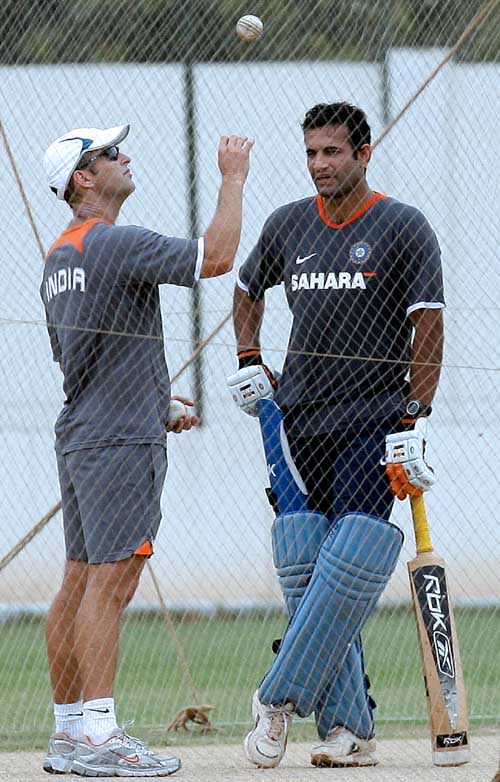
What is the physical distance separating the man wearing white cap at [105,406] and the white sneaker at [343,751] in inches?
17.5

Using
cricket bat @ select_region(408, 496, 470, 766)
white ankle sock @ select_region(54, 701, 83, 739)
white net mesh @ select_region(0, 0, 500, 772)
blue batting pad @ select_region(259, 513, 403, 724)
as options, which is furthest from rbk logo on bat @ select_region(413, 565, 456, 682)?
white ankle sock @ select_region(54, 701, 83, 739)

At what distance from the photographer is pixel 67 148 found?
14.8ft

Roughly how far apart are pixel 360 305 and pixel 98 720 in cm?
126

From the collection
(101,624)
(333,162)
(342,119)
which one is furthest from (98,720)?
(342,119)

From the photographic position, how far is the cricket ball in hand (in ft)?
15.4

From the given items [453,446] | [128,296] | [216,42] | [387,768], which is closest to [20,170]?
[216,42]

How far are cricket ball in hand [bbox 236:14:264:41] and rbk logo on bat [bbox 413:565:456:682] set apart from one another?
149 centimetres

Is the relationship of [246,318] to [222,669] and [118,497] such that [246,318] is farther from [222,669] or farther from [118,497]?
[222,669]

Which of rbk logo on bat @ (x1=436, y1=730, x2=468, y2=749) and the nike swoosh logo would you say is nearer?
rbk logo on bat @ (x1=436, y1=730, x2=468, y2=749)

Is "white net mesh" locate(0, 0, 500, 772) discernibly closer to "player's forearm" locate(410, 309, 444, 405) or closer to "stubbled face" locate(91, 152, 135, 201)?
"player's forearm" locate(410, 309, 444, 405)

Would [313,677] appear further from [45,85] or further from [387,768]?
[45,85]

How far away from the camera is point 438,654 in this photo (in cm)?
452

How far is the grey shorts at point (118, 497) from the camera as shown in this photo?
14.3 feet

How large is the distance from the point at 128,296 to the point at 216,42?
950 millimetres
